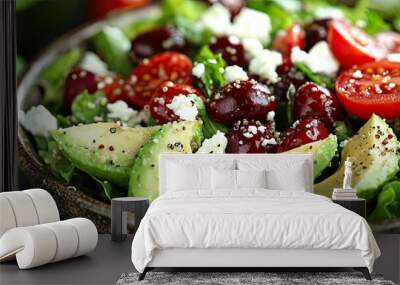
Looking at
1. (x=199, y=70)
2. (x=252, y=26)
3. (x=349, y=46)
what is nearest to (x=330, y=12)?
(x=349, y=46)

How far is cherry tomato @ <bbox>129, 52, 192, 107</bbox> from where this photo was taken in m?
6.01

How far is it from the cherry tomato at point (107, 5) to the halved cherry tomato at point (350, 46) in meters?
1.42

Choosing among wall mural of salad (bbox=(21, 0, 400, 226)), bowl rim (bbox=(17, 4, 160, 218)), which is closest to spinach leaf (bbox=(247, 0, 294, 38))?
wall mural of salad (bbox=(21, 0, 400, 226))

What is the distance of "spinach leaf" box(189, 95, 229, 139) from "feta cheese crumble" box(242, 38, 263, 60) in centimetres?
52

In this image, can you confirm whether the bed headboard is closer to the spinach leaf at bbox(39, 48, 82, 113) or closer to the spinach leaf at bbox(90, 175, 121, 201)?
the spinach leaf at bbox(90, 175, 121, 201)

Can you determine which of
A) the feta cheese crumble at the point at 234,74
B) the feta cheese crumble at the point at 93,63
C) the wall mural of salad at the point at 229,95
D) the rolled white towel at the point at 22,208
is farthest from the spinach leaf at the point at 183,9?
the rolled white towel at the point at 22,208

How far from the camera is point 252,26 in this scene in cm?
604

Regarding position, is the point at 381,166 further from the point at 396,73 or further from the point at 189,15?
the point at 189,15

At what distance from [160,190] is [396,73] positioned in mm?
1943

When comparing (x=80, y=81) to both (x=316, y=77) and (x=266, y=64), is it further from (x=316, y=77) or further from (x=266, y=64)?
(x=316, y=77)

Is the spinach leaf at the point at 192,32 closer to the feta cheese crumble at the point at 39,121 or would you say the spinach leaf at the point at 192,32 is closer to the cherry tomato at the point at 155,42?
the cherry tomato at the point at 155,42

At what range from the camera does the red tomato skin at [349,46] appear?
19.4 ft

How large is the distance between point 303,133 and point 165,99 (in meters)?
1.04

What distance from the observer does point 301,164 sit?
5.64m
